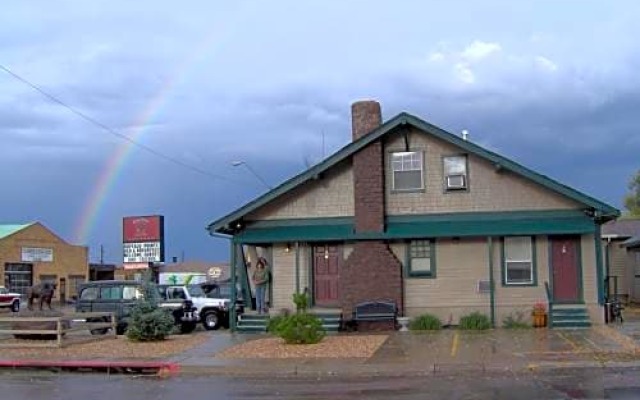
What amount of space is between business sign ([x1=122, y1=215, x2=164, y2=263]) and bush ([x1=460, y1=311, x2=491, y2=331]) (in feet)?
97.8

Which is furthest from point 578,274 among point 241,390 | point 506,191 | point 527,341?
point 241,390

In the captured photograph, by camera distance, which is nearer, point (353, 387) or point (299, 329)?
point (353, 387)

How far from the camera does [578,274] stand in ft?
85.6

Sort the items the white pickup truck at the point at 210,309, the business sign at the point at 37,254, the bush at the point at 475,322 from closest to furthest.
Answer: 1. the bush at the point at 475,322
2. the white pickup truck at the point at 210,309
3. the business sign at the point at 37,254

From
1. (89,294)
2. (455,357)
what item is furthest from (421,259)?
(89,294)

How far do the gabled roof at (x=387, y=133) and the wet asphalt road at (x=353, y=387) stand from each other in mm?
9829

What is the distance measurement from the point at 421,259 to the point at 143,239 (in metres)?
29.5

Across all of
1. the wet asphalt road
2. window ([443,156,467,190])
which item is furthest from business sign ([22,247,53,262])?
the wet asphalt road

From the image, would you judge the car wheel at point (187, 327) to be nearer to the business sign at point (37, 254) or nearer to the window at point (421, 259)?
the window at point (421, 259)

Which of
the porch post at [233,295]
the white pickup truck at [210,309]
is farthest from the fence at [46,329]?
the white pickup truck at [210,309]

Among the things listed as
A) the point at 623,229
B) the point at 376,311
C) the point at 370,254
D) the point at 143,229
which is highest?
the point at 143,229

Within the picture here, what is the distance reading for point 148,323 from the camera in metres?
23.9

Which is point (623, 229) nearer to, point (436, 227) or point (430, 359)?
point (436, 227)

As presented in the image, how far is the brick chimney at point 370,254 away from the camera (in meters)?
26.5
